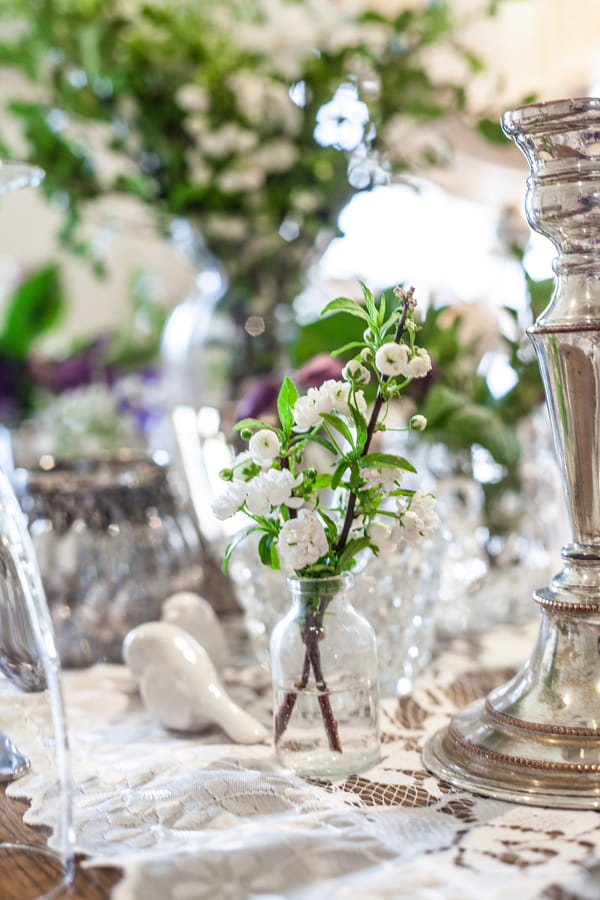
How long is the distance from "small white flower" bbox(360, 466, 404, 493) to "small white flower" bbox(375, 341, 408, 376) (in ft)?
0.16

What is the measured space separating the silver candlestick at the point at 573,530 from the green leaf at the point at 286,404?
0.11 m

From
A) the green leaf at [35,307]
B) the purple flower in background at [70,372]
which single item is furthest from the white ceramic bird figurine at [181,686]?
the green leaf at [35,307]

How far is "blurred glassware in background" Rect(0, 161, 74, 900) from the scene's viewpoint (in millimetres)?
388

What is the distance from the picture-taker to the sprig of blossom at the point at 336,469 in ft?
1.42

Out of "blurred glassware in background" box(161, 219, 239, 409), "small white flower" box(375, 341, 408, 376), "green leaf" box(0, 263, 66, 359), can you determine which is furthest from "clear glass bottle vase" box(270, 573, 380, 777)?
"green leaf" box(0, 263, 66, 359)

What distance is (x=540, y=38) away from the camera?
1.29 m

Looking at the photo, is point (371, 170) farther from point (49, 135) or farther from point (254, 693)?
point (254, 693)

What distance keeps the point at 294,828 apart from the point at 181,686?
0.47 ft

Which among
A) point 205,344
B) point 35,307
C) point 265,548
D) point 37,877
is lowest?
point 37,877

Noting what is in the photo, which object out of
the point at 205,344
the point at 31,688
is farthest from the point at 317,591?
the point at 205,344

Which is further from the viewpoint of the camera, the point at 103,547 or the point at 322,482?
the point at 103,547

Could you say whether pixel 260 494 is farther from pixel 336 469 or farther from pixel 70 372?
pixel 70 372

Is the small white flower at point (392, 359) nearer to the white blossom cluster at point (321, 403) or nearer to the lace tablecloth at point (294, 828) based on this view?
the white blossom cluster at point (321, 403)

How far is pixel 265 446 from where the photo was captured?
435 mm
